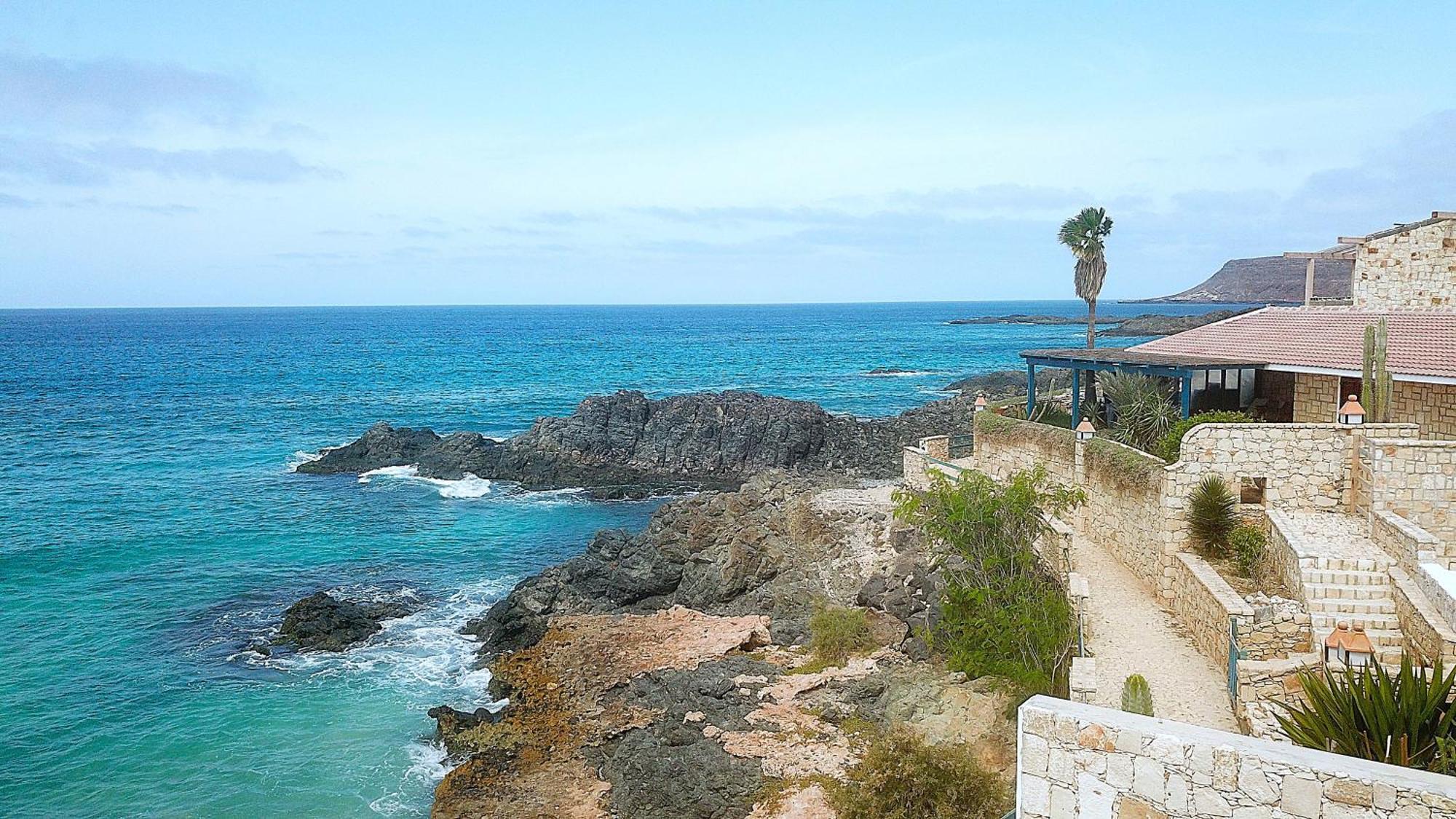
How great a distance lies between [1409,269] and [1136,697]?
16080mm

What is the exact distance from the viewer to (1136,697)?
36.5 feet

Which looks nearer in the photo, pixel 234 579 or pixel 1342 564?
pixel 1342 564

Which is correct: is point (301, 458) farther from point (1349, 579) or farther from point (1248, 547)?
point (1349, 579)

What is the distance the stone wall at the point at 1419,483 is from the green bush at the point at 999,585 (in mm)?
5202

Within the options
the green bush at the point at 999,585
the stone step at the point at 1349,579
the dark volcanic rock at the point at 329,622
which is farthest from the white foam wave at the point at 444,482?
the stone step at the point at 1349,579

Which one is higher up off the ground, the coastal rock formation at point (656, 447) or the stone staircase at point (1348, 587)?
the stone staircase at point (1348, 587)

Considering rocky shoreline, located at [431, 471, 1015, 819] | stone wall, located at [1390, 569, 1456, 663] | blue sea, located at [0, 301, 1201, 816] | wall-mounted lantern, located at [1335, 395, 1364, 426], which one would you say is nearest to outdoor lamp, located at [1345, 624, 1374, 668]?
stone wall, located at [1390, 569, 1456, 663]

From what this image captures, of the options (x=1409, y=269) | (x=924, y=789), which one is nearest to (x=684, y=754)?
(x=924, y=789)

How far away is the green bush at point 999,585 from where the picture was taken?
16031mm

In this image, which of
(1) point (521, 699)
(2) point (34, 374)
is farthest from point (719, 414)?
(2) point (34, 374)

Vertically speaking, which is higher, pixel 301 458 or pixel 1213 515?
pixel 1213 515

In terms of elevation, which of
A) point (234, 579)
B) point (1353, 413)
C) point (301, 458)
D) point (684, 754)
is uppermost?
point (1353, 413)

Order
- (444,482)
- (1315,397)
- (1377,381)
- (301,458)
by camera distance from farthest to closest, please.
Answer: (301,458)
(444,482)
(1315,397)
(1377,381)

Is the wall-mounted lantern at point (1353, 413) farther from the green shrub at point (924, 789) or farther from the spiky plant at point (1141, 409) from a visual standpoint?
the green shrub at point (924, 789)
